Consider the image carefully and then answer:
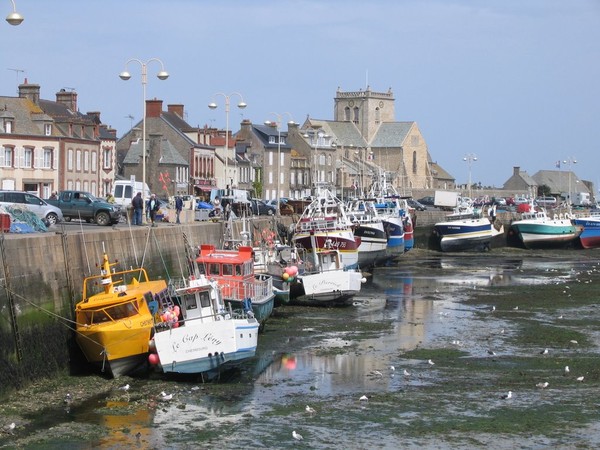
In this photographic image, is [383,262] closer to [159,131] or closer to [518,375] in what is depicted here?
[159,131]

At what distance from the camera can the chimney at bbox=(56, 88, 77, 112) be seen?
2704 inches

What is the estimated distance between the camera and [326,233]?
47.0m

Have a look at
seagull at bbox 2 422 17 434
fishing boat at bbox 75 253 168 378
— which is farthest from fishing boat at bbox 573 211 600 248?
seagull at bbox 2 422 17 434

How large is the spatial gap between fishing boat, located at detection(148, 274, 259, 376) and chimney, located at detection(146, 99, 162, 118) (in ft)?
181

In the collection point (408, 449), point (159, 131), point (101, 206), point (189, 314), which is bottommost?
point (408, 449)

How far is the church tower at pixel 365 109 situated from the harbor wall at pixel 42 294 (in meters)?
113

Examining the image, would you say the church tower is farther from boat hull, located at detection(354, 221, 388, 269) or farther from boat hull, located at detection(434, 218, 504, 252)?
boat hull, located at detection(354, 221, 388, 269)

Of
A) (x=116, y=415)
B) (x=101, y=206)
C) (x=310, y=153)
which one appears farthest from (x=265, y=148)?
(x=116, y=415)

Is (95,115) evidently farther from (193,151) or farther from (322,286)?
(322,286)

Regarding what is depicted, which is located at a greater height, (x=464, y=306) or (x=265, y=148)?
(x=265, y=148)

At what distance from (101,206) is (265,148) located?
55683 millimetres

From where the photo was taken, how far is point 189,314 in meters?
26.3

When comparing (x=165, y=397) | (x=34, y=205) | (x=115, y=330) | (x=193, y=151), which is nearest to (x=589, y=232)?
(x=193, y=151)

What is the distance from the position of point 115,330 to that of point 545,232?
59791 mm
